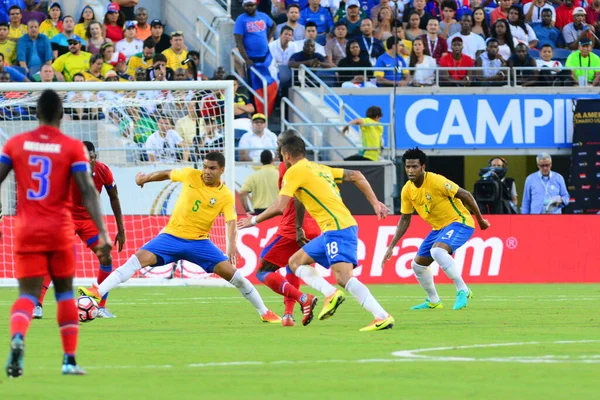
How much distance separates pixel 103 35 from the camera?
25703mm

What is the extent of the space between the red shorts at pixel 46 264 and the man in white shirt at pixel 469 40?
65.1ft

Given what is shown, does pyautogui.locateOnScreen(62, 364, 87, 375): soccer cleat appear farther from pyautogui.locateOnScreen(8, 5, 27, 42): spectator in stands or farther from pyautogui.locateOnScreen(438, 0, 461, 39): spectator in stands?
pyautogui.locateOnScreen(438, 0, 461, 39): spectator in stands

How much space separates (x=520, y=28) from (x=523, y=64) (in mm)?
1509

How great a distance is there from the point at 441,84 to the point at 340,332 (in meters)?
16.0

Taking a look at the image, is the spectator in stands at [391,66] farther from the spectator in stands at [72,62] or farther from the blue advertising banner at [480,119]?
the spectator in stands at [72,62]

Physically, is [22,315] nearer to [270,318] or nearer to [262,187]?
[270,318]

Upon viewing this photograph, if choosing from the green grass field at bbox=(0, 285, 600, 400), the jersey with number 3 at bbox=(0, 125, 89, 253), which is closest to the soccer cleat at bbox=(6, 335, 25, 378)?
the green grass field at bbox=(0, 285, 600, 400)

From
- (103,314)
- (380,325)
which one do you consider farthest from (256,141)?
(380,325)

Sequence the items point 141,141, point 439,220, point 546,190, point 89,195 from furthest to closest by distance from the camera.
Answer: point 546,190 < point 141,141 < point 439,220 < point 89,195

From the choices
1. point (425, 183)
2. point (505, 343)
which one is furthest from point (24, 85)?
point (505, 343)

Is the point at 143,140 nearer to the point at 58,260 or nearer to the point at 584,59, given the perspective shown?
the point at 584,59

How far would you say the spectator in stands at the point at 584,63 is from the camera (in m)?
26.9

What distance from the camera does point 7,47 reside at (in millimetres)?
24109

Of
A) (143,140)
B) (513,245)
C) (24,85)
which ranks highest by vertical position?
(24,85)
